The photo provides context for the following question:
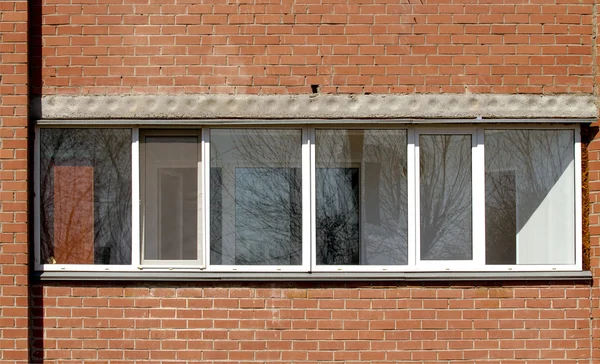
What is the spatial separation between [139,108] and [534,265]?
3764 mm

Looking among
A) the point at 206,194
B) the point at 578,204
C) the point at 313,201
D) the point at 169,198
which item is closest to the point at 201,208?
the point at 206,194

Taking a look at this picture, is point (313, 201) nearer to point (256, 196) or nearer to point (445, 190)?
point (256, 196)

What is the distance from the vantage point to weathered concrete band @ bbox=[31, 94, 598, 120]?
5.93 metres

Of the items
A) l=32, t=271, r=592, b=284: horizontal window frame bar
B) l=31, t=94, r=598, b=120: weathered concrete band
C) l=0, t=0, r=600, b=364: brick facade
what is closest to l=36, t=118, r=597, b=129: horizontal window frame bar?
l=31, t=94, r=598, b=120: weathered concrete band

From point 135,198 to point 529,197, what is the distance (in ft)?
11.6

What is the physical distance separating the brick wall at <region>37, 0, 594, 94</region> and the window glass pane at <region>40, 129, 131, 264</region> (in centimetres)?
46

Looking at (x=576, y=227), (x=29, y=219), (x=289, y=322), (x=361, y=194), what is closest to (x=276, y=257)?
(x=289, y=322)

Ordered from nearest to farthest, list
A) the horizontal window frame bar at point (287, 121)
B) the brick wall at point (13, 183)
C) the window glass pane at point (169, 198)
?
the brick wall at point (13, 183), the horizontal window frame bar at point (287, 121), the window glass pane at point (169, 198)

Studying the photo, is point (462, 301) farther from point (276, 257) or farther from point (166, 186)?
point (166, 186)

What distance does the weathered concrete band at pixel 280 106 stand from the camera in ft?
19.5

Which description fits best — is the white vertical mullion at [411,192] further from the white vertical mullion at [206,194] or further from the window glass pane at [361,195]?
the white vertical mullion at [206,194]

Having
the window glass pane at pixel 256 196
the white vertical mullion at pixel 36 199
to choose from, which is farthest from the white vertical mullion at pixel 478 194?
the white vertical mullion at pixel 36 199

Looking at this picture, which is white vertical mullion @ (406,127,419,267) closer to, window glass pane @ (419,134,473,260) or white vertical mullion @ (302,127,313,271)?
window glass pane @ (419,134,473,260)

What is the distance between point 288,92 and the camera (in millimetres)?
5969
